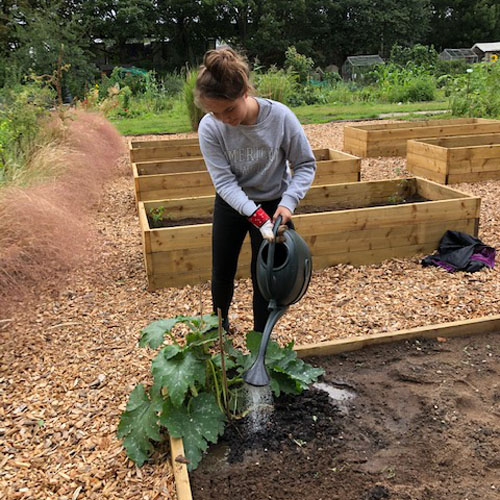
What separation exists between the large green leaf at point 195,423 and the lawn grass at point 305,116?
33.9ft

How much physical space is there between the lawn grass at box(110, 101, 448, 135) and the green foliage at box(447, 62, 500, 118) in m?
0.65

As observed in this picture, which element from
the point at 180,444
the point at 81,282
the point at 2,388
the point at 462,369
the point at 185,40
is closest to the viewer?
the point at 180,444

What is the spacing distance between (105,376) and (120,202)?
13.4 ft

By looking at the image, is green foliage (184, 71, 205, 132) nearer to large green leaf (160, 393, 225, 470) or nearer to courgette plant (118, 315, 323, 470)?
courgette plant (118, 315, 323, 470)

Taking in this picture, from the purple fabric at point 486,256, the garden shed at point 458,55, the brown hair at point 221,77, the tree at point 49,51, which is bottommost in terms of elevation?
the purple fabric at point 486,256

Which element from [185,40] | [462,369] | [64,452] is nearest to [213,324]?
[64,452]

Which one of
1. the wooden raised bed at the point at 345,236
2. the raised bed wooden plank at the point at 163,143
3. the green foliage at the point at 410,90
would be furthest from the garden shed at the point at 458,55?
the wooden raised bed at the point at 345,236

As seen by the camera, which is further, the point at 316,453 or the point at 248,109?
the point at 248,109

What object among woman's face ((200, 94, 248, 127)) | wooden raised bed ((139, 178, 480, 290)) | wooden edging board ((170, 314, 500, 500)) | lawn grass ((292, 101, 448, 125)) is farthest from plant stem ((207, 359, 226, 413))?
lawn grass ((292, 101, 448, 125))

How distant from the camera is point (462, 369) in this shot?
2535 millimetres

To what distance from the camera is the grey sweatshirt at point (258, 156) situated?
2295mm

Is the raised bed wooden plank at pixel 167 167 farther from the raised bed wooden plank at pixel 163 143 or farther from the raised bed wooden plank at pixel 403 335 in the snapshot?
the raised bed wooden plank at pixel 403 335

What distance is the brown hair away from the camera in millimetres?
2031

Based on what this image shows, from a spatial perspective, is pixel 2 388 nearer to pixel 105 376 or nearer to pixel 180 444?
pixel 105 376
